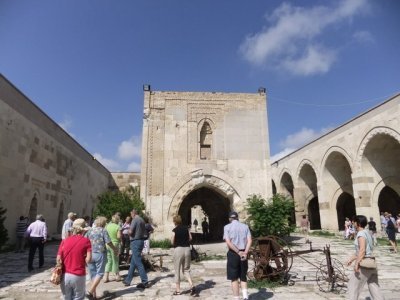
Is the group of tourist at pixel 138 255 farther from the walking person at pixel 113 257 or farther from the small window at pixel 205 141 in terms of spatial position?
the small window at pixel 205 141

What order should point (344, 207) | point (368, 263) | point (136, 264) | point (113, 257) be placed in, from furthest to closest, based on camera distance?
point (344, 207), point (113, 257), point (136, 264), point (368, 263)

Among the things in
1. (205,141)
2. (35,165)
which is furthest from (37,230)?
(205,141)

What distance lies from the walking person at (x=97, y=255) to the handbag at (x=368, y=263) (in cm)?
368

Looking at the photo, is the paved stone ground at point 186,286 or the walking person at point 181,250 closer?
the paved stone ground at point 186,286

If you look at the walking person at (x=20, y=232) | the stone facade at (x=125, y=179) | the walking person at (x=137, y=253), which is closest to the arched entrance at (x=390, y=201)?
the stone facade at (x=125, y=179)

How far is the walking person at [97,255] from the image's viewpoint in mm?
4979

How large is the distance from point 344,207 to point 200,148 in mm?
13977

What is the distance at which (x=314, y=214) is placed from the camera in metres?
23.9

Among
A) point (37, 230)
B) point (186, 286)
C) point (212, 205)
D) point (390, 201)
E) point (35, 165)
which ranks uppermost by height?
point (35, 165)

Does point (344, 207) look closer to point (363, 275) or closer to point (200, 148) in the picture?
point (200, 148)

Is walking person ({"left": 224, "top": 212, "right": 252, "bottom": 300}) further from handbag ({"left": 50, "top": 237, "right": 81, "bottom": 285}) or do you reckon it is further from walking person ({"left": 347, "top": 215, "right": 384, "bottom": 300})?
handbag ({"left": 50, "top": 237, "right": 81, "bottom": 285})

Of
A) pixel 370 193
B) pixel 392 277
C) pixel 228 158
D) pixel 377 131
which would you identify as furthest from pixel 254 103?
pixel 392 277

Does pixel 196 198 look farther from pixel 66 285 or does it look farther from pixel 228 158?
pixel 66 285

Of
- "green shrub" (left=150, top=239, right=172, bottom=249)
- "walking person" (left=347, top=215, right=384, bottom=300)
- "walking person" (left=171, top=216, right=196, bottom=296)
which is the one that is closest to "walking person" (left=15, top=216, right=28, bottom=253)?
"green shrub" (left=150, top=239, right=172, bottom=249)
